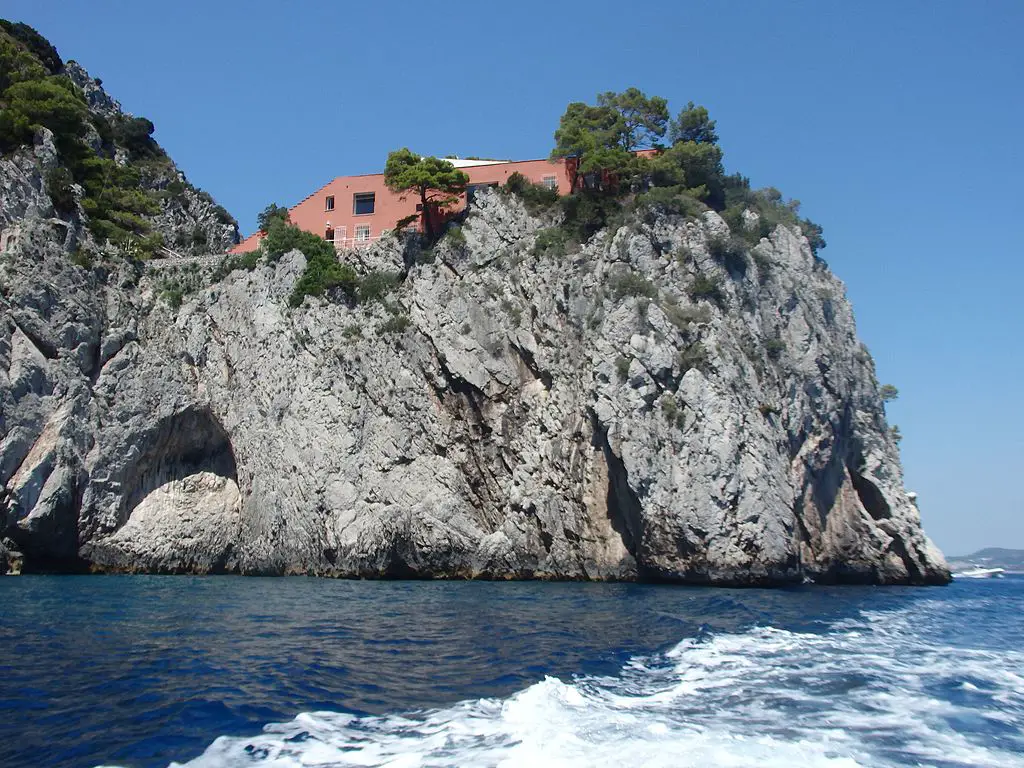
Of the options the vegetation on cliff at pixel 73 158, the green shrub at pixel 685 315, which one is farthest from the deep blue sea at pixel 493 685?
the vegetation on cliff at pixel 73 158

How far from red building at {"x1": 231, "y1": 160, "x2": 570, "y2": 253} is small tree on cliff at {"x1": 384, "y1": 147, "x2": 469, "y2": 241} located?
2.11 feet

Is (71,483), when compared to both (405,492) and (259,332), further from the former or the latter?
(405,492)

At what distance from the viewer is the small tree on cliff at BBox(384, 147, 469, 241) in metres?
38.1

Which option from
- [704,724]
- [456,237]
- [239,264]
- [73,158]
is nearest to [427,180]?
[456,237]

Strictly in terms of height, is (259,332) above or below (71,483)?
above

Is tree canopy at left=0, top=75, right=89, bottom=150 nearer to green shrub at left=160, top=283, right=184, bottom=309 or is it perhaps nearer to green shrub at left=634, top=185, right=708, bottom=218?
green shrub at left=160, top=283, right=184, bottom=309

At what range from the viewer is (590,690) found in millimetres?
11500

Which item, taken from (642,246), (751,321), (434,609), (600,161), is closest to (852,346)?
(751,321)

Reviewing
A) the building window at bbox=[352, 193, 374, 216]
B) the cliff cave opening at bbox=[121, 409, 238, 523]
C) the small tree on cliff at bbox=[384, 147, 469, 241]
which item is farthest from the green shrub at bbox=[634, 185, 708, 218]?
the cliff cave opening at bbox=[121, 409, 238, 523]

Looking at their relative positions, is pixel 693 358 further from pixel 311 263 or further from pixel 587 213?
pixel 311 263

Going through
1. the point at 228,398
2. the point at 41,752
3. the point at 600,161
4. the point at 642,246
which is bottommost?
the point at 41,752

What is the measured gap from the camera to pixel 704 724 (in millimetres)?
9891

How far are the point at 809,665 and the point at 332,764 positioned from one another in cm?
910

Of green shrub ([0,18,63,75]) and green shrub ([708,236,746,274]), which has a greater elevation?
green shrub ([0,18,63,75])
